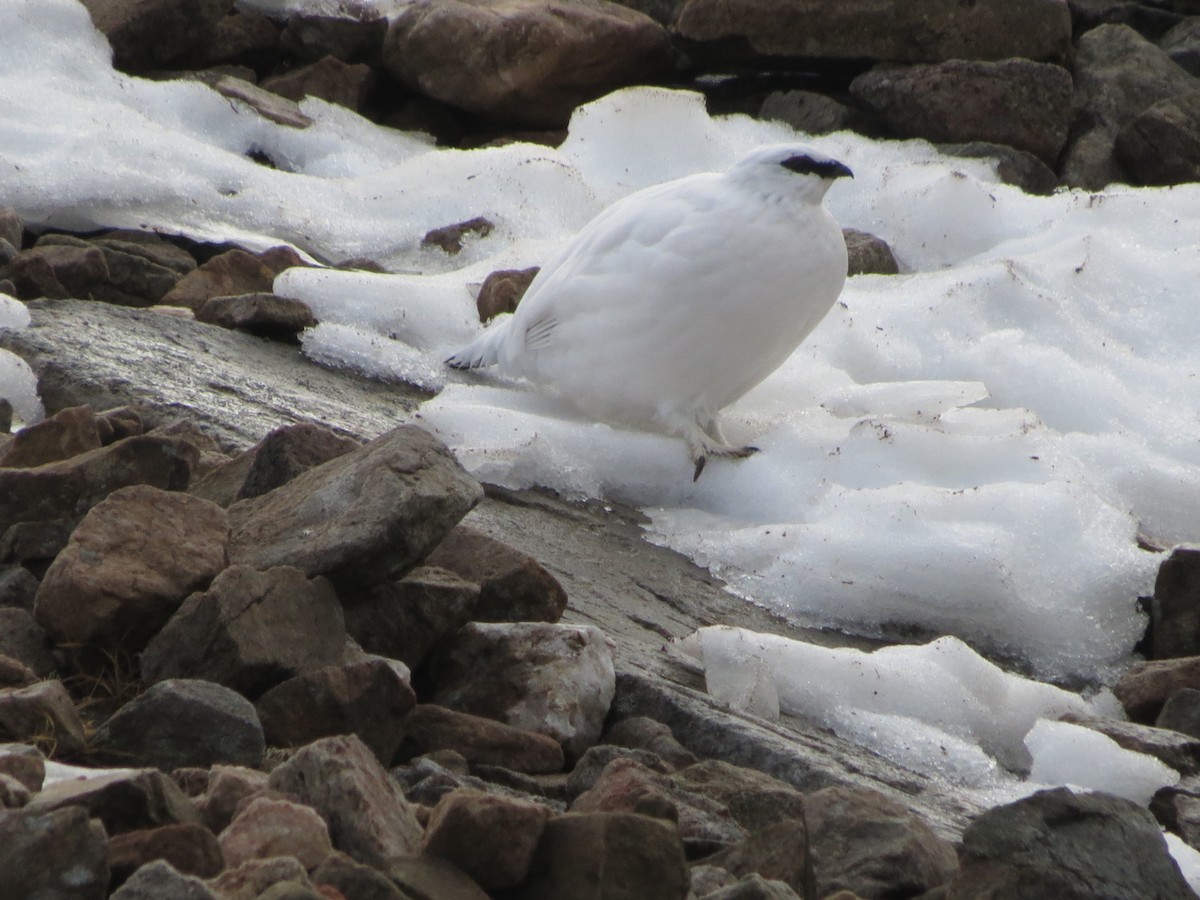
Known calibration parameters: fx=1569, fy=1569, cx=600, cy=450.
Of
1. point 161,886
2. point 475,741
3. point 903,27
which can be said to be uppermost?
point 903,27

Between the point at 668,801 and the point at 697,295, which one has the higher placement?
the point at 668,801

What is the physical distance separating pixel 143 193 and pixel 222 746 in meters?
4.03

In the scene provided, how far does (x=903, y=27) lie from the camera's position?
6.92 metres

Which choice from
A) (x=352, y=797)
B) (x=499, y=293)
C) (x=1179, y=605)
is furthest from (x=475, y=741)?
(x=499, y=293)

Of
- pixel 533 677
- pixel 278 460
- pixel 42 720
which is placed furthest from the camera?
pixel 278 460

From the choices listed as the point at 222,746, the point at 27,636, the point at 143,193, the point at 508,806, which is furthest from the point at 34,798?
the point at 143,193

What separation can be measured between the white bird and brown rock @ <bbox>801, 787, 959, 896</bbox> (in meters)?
2.11

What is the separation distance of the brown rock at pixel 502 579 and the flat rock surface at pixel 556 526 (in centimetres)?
18

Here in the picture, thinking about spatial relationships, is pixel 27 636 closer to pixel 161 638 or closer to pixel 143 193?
pixel 161 638

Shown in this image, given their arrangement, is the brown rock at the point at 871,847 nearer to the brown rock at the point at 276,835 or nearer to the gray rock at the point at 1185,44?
the brown rock at the point at 276,835

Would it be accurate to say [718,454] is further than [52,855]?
Yes

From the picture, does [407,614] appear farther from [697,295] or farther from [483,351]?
[483,351]

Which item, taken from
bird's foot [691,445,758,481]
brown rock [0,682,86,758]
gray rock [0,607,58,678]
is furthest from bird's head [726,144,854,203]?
brown rock [0,682,86,758]

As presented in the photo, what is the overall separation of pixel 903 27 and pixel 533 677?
16.8 feet
